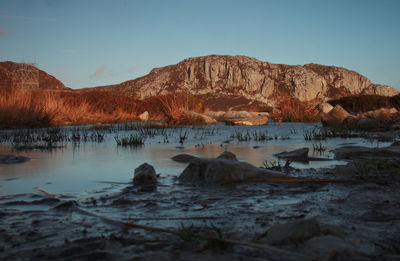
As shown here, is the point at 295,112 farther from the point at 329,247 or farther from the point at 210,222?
the point at 329,247

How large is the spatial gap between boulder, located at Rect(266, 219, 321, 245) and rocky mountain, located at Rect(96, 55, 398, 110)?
2677 inches

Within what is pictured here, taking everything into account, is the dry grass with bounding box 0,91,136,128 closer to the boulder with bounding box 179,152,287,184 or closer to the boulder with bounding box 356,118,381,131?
the boulder with bounding box 179,152,287,184

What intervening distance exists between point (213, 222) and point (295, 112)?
15.9 m

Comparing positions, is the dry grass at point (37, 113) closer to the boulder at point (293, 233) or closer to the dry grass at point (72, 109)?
the dry grass at point (72, 109)

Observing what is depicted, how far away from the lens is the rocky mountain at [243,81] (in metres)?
75.4

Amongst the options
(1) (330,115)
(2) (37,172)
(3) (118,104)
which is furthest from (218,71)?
(2) (37,172)

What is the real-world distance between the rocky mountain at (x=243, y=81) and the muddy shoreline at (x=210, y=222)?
6702 centimetres

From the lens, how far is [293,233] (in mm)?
1362

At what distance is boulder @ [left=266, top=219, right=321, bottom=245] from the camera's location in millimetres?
1348

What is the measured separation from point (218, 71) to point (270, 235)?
8144cm

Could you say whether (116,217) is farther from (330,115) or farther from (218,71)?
(218,71)

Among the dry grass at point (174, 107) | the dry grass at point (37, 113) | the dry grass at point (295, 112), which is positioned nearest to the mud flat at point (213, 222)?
the dry grass at point (37, 113)

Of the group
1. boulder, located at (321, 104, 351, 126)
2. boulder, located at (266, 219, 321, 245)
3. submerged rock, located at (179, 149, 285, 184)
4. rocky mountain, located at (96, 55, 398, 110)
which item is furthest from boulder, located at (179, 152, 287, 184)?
rocky mountain, located at (96, 55, 398, 110)

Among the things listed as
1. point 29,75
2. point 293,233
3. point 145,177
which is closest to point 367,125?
point 145,177
